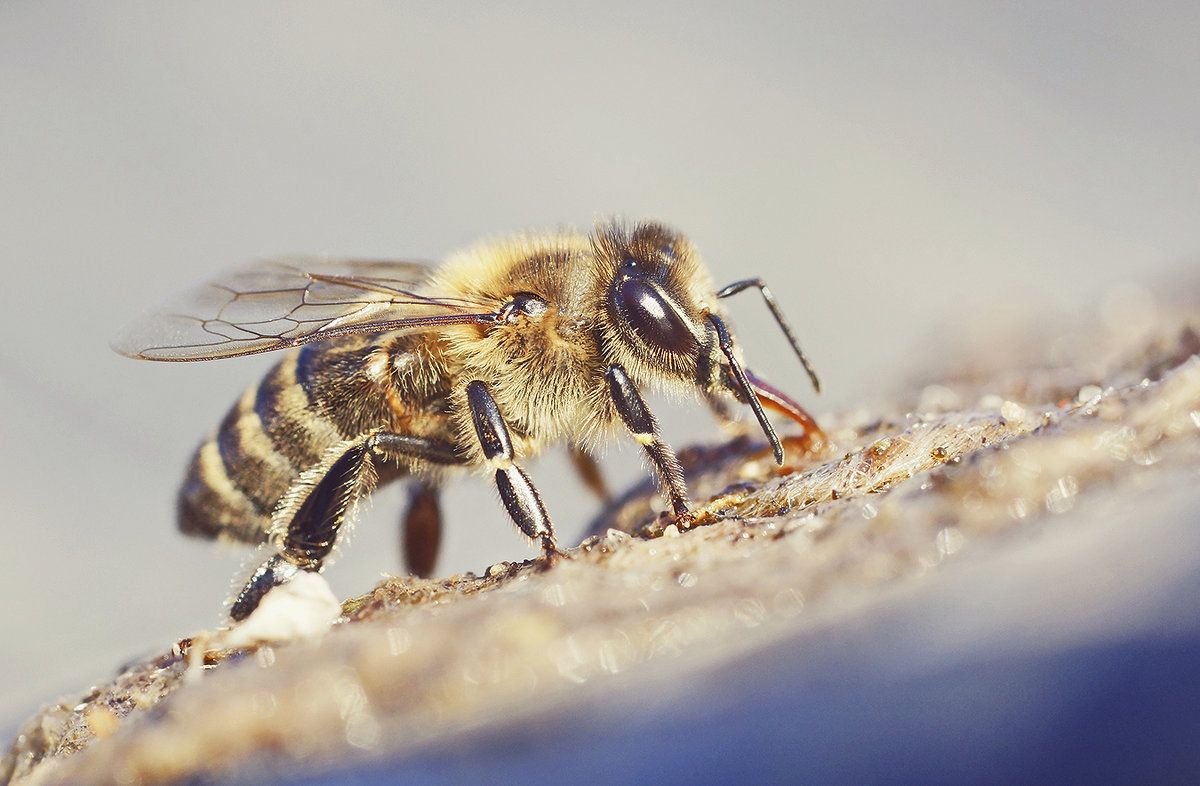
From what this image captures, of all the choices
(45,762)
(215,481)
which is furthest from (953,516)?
(215,481)

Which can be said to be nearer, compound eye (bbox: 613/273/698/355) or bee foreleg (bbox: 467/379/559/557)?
bee foreleg (bbox: 467/379/559/557)

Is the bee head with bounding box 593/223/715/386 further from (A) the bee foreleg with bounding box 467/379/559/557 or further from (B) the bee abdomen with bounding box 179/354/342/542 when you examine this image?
(B) the bee abdomen with bounding box 179/354/342/542

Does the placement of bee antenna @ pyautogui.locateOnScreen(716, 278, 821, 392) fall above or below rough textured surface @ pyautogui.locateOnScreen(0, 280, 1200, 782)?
above

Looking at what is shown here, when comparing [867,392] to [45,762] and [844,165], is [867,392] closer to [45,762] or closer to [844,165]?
[844,165]

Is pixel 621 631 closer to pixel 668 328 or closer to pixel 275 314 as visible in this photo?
pixel 668 328

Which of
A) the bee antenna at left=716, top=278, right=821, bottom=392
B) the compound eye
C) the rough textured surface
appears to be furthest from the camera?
the bee antenna at left=716, top=278, right=821, bottom=392

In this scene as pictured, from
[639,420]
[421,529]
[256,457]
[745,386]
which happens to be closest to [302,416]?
[256,457]

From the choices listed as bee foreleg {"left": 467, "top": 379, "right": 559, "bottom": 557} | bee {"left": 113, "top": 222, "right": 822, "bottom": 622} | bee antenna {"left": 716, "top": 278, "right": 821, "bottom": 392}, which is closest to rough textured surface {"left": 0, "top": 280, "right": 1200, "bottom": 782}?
bee foreleg {"left": 467, "top": 379, "right": 559, "bottom": 557}
